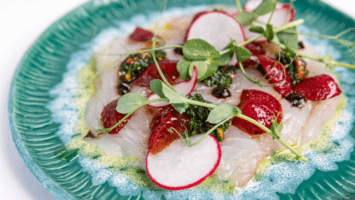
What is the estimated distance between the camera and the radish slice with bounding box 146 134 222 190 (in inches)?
61.2

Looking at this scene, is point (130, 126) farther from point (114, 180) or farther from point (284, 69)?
point (284, 69)

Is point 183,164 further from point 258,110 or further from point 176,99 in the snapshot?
point 258,110

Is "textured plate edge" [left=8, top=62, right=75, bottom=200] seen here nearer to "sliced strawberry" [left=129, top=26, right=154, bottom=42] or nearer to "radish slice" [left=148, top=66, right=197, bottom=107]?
"radish slice" [left=148, top=66, right=197, bottom=107]

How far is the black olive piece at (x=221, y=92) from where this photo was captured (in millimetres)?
1943

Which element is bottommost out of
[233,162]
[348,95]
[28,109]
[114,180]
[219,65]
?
[348,95]

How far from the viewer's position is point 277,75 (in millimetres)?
2043

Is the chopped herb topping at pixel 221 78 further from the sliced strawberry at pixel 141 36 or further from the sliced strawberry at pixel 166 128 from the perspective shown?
the sliced strawberry at pixel 141 36

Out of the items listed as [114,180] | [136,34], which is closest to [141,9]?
[136,34]

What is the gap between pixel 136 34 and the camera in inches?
95.6

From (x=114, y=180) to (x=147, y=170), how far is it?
0.20 metres

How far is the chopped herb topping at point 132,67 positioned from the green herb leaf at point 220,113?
2.34ft

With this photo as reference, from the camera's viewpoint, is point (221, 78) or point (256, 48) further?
point (256, 48)

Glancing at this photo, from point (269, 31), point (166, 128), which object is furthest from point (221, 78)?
point (166, 128)

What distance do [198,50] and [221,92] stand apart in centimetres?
31
